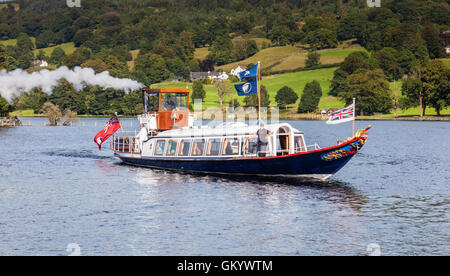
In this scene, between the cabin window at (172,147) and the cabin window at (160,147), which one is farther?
the cabin window at (160,147)

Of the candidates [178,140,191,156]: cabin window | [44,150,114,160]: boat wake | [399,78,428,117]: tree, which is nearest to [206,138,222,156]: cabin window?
[178,140,191,156]: cabin window

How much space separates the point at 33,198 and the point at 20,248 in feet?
50.2

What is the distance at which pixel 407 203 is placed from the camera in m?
41.1

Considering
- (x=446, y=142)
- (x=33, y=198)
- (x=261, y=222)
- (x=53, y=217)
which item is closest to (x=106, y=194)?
(x=33, y=198)

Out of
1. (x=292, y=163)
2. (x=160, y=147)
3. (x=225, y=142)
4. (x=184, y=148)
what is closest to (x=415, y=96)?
(x=160, y=147)

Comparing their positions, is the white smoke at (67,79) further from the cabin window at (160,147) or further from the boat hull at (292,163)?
the boat hull at (292,163)

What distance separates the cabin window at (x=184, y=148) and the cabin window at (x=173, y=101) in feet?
29.4

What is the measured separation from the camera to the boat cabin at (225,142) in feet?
160

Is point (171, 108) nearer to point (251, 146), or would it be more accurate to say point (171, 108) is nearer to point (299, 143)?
point (251, 146)

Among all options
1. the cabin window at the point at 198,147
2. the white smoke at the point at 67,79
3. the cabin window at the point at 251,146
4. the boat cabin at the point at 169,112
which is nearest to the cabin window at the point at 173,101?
the boat cabin at the point at 169,112

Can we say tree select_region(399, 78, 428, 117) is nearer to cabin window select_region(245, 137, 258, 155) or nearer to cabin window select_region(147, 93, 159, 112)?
cabin window select_region(147, 93, 159, 112)

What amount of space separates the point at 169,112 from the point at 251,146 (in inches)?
→ 626

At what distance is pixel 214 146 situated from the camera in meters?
52.5

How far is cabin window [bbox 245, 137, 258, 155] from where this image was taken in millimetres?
50000
